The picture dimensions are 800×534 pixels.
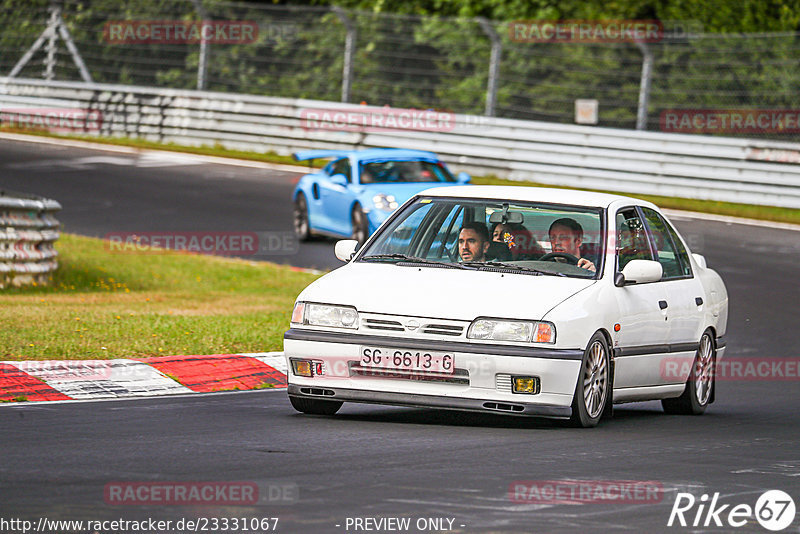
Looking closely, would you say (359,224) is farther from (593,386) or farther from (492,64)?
(593,386)

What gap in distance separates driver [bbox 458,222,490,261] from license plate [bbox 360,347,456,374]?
1.13 m

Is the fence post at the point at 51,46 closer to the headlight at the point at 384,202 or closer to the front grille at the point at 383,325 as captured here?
the headlight at the point at 384,202

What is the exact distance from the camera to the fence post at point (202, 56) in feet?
99.7

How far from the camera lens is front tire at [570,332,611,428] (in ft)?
27.9

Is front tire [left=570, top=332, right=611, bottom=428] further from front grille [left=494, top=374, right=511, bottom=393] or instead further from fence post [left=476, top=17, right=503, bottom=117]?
fence post [left=476, top=17, right=503, bottom=117]

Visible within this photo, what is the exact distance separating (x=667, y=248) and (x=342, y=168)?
36.0 ft

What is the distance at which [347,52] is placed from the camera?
29031mm

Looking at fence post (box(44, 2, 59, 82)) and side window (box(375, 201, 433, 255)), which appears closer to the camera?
side window (box(375, 201, 433, 255))

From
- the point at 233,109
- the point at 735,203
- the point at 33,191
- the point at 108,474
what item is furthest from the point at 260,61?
the point at 108,474

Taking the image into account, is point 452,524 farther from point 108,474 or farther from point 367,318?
point 367,318

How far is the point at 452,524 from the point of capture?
597cm

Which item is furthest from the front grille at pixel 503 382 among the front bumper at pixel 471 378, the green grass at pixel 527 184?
the green grass at pixel 527 184

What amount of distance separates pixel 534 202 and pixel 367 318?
5.23 ft

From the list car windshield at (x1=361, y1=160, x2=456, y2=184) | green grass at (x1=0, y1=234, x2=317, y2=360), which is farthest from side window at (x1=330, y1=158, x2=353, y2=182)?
green grass at (x1=0, y1=234, x2=317, y2=360)
